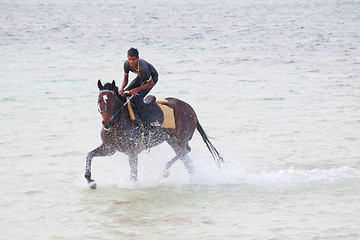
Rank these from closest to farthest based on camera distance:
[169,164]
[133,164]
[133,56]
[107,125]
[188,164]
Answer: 1. [107,125]
2. [133,56]
3. [133,164]
4. [169,164]
5. [188,164]

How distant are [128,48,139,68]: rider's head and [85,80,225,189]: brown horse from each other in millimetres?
532

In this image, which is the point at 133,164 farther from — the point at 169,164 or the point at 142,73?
the point at 142,73

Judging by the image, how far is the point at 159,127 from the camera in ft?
36.1

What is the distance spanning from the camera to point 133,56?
397 inches

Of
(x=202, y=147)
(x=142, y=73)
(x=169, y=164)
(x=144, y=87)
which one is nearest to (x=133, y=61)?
(x=142, y=73)

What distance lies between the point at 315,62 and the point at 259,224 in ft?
71.0

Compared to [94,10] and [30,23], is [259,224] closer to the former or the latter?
[30,23]

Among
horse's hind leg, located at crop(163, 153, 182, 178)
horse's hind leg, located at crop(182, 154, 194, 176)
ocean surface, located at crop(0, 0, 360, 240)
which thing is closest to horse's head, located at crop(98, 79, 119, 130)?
ocean surface, located at crop(0, 0, 360, 240)

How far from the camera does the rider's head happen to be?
10.1 m

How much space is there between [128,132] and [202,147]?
3.99m

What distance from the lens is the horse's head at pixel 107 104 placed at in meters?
9.76

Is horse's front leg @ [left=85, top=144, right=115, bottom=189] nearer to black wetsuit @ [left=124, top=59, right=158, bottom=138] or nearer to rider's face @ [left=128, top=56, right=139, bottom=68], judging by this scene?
black wetsuit @ [left=124, top=59, right=158, bottom=138]

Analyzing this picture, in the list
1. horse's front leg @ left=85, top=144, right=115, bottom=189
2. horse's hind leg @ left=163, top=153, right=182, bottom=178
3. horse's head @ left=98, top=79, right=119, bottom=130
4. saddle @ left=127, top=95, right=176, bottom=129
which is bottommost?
horse's hind leg @ left=163, top=153, right=182, bottom=178

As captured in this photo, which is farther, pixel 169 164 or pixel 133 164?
pixel 169 164
